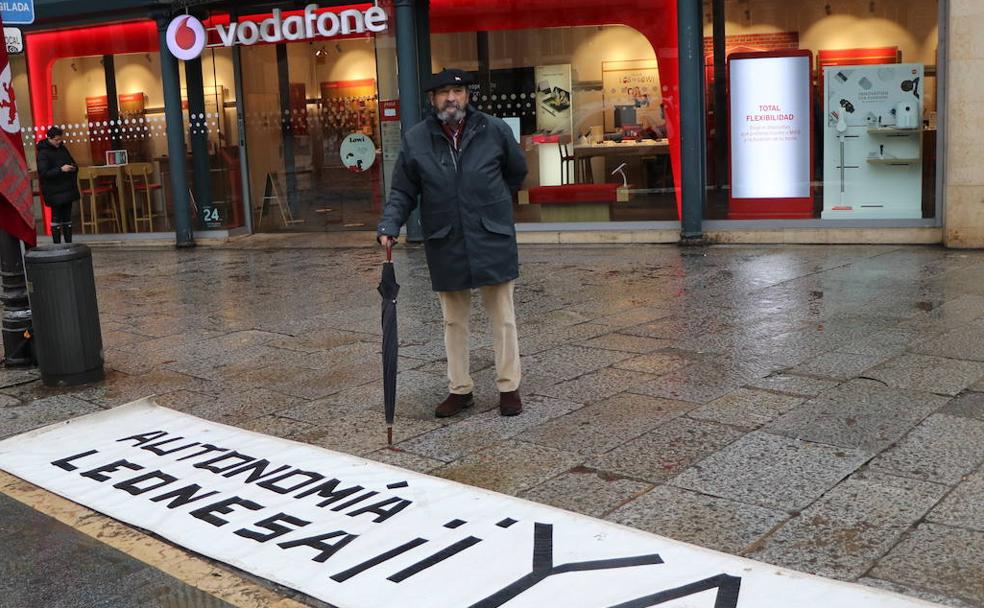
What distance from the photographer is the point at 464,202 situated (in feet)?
20.0

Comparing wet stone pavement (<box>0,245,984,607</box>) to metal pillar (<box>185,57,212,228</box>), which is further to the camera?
metal pillar (<box>185,57,212,228</box>)

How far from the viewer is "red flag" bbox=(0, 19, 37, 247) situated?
25.8 ft

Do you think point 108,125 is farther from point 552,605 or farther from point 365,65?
point 552,605

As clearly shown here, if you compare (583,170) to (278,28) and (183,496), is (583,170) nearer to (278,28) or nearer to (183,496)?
(278,28)

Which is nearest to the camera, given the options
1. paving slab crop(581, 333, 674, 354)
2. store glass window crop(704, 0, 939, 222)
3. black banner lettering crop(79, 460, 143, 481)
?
black banner lettering crop(79, 460, 143, 481)

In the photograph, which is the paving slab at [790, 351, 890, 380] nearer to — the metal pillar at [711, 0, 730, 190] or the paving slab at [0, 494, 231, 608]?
the paving slab at [0, 494, 231, 608]

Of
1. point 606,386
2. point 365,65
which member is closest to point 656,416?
point 606,386

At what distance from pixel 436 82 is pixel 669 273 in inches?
218

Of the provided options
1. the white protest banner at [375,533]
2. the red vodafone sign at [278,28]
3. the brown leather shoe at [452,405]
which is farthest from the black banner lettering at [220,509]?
the red vodafone sign at [278,28]

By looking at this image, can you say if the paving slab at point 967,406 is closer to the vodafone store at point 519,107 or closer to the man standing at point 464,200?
the man standing at point 464,200

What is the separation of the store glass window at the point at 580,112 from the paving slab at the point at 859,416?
23.3 ft

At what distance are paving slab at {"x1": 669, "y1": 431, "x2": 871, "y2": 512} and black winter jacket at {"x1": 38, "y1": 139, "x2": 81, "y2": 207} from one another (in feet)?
38.1

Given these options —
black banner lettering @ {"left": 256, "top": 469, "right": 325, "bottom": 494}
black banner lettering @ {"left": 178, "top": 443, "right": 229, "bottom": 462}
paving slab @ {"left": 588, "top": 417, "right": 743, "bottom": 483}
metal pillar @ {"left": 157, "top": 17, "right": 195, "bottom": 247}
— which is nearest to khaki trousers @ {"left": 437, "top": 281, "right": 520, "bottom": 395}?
paving slab @ {"left": 588, "top": 417, "right": 743, "bottom": 483}

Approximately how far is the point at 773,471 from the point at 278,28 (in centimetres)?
1131
